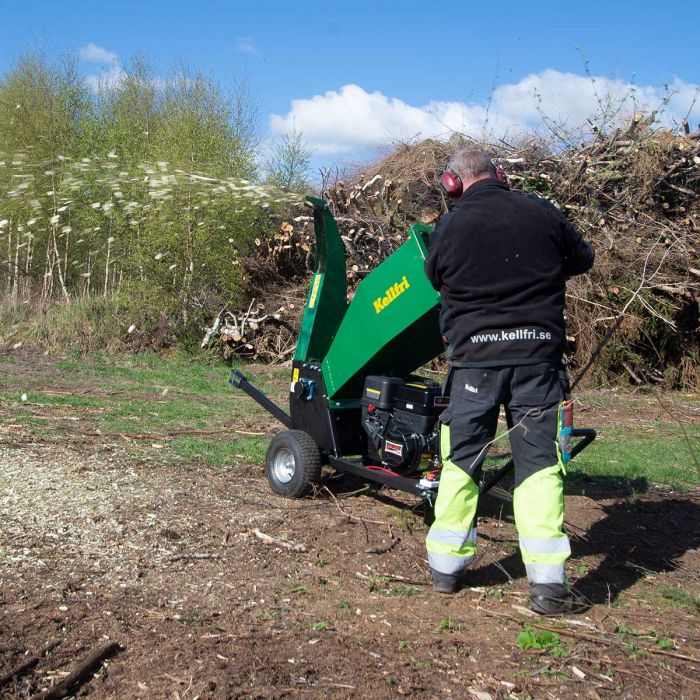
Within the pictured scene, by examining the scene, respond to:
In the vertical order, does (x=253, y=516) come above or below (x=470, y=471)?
below

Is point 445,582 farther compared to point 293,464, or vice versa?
point 293,464

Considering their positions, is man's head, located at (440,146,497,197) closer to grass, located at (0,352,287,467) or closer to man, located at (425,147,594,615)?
man, located at (425,147,594,615)

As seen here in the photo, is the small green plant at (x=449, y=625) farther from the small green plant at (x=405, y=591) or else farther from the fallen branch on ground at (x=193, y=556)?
the fallen branch on ground at (x=193, y=556)

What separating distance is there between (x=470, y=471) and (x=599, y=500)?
2.34m

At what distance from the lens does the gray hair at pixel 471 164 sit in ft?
13.2

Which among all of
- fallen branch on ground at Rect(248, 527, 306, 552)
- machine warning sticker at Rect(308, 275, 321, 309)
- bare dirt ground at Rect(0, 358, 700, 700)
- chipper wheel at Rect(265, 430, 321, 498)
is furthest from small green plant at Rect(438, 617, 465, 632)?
machine warning sticker at Rect(308, 275, 321, 309)

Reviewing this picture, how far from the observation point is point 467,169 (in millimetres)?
4027

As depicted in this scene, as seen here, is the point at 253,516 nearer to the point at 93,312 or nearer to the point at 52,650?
the point at 52,650

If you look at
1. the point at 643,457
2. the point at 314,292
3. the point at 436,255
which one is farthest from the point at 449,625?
the point at 643,457

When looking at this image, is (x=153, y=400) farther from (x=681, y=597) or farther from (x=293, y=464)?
(x=681, y=597)

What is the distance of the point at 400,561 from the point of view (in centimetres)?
427

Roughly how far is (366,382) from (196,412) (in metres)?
3.98

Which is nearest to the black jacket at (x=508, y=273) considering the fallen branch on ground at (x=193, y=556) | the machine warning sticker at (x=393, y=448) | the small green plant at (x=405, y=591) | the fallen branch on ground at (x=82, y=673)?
the machine warning sticker at (x=393, y=448)

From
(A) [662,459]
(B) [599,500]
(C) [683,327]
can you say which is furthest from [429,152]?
(B) [599,500]
